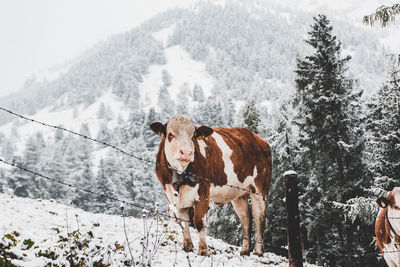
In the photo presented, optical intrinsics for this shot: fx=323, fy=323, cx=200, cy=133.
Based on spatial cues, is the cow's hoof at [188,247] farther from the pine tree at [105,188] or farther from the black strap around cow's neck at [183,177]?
the pine tree at [105,188]

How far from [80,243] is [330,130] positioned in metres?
14.2

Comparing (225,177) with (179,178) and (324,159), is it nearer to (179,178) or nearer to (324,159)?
(179,178)

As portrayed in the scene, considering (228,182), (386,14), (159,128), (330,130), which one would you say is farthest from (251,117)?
(159,128)

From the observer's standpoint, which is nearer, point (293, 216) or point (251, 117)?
Result: point (293, 216)

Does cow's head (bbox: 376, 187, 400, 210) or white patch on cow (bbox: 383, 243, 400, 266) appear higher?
cow's head (bbox: 376, 187, 400, 210)

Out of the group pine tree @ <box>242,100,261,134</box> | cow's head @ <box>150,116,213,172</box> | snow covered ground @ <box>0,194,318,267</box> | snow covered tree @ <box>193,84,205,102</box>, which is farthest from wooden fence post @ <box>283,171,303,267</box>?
snow covered tree @ <box>193,84,205,102</box>

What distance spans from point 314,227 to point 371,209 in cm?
599

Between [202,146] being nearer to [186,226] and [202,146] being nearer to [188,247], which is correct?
[186,226]

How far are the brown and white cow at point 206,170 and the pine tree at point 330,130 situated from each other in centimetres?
881

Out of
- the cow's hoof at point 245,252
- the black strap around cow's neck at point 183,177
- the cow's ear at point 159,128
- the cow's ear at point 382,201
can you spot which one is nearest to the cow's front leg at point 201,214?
the black strap around cow's neck at point 183,177

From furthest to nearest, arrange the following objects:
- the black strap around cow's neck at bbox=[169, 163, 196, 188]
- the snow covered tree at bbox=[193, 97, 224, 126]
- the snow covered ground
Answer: the snow covered tree at bbox=[193, 97, 224, 126] < the black strap around cow's neck at bbox=[169, 163, 196, 188] < the snow covered ground

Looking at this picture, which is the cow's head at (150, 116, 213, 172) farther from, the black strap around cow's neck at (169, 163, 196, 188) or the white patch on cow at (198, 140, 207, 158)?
the white patch on cow at (198, 140, 207, 158)

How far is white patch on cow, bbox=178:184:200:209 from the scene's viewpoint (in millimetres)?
5702

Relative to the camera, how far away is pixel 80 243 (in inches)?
178
